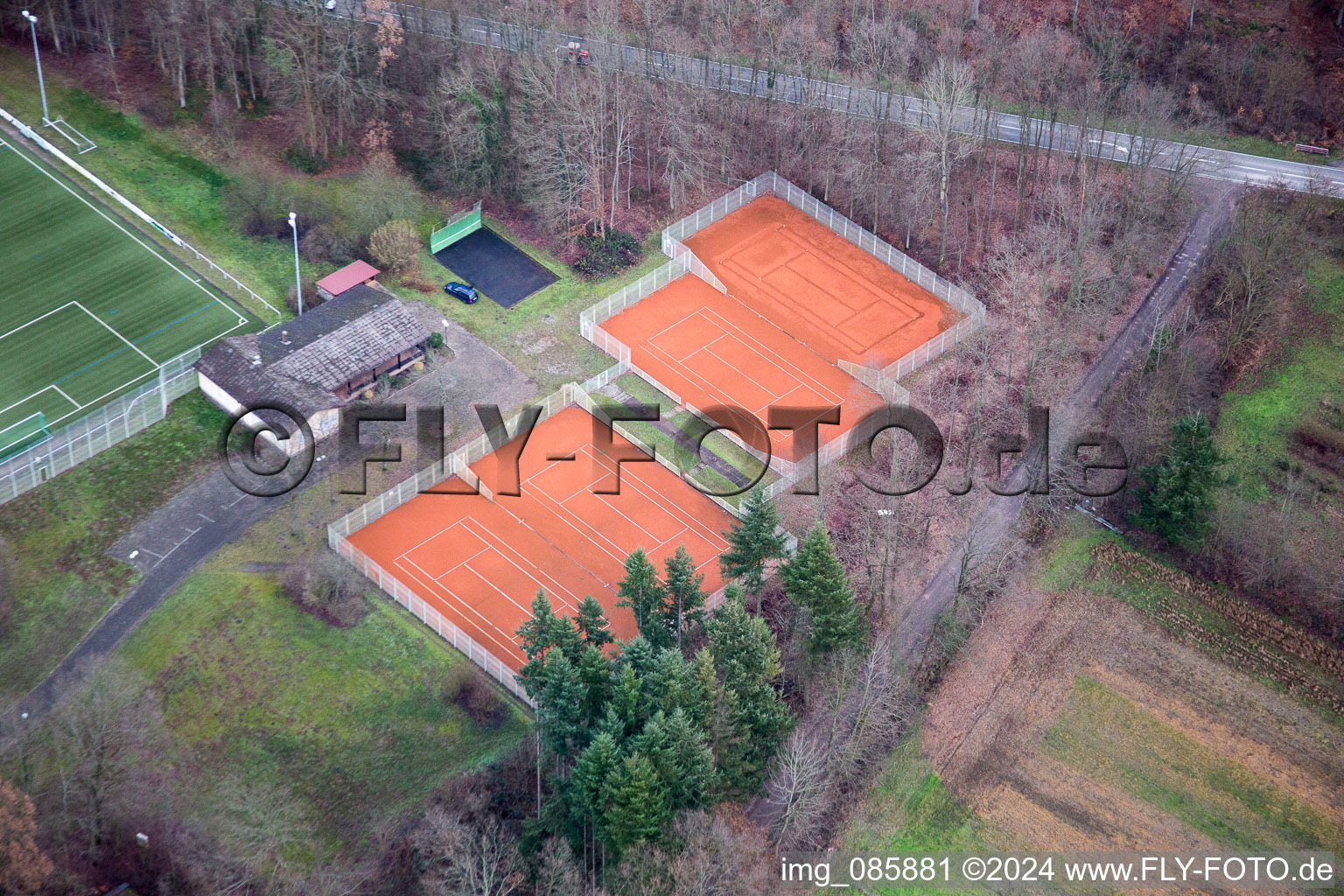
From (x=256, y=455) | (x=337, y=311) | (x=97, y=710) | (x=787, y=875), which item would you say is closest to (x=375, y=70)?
(x=337, y=311)

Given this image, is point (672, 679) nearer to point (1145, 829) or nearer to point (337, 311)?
point (1145, 829)

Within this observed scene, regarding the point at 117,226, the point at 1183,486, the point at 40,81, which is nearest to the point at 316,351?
the point at 117,226

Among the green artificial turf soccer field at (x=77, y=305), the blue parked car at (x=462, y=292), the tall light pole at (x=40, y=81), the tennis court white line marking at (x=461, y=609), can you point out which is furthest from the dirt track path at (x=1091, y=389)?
the tall light pole at (x=40, y=81)

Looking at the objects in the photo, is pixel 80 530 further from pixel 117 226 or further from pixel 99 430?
pixel 117 226

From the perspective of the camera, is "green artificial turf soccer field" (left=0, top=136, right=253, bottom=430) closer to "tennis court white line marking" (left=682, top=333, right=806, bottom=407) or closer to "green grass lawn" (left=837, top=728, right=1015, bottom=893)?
"tennis court white line marking" (left=682, top=333, right=806, bottom=407)

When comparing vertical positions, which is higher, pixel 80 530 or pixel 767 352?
pixel 767 352

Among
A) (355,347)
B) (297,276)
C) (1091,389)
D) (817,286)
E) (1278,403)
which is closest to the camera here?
(355,347)
